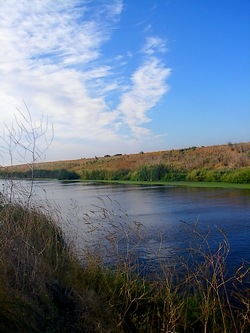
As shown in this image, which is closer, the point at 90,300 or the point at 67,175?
the point at 90,300

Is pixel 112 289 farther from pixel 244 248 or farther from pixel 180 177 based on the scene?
pixel 180 177

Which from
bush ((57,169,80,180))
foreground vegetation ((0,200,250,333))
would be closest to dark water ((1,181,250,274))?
foreground vegetation ((0,200,250,333))

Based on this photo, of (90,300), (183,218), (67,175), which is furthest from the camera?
(67,175)

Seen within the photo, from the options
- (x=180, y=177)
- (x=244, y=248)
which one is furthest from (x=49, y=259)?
(x=180, y=177)

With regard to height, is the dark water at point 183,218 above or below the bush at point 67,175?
below

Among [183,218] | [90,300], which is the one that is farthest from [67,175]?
[90,300]

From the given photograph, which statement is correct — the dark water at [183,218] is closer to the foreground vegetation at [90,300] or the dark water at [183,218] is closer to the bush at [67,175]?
the foreground vegetation at [90,300]

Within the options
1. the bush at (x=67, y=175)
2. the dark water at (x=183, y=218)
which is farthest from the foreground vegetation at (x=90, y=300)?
the bush at (x=67, y=175)

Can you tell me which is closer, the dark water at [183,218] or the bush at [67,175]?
the dark water at [183,218]

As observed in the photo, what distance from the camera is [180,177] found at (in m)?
40.4

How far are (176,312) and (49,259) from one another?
259cm

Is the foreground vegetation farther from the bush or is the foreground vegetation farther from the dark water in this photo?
the bush

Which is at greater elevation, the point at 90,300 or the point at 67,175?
the point at 67,175

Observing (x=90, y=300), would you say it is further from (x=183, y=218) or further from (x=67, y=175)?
(x=67, y=175)
